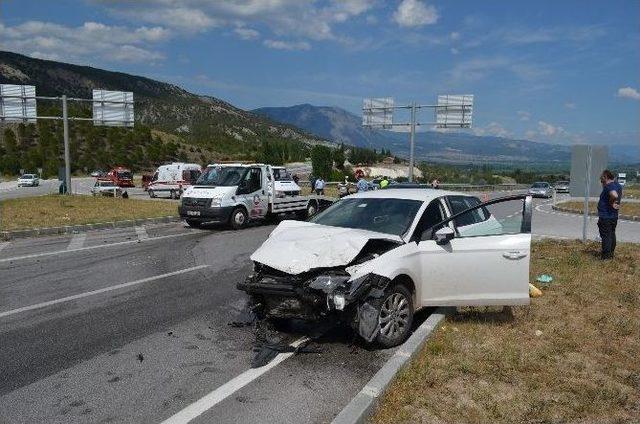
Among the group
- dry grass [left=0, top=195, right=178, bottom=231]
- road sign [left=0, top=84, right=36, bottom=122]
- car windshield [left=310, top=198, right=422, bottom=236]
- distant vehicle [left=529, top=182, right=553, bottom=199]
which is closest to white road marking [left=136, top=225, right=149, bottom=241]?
dry grass [left=0, top=195, right=178, bottom=231]

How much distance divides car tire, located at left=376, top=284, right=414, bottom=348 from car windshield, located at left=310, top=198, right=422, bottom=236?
75 centimetres

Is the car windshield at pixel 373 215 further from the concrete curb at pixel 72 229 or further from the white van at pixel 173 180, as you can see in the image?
the white van at pixel 173 180

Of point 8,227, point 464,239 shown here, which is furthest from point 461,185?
point 464,239

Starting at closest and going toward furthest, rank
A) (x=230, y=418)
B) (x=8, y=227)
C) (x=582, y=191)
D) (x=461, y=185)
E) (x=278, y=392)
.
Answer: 1. (x=230, y=418)
2. (x=278, y=392)
3. (x=582, y=191)
4. (x=8, y=227)
5. (x=461, y=185)

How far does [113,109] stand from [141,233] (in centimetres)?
1331

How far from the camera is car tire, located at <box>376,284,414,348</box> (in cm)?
536

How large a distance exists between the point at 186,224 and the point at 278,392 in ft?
46.1

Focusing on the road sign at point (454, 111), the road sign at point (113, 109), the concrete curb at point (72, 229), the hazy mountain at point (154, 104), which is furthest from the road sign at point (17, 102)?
the hazy mountain at point (154, 104)

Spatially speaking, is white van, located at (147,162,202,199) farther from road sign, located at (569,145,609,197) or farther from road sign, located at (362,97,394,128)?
road sign, located at (569,145,609,197)

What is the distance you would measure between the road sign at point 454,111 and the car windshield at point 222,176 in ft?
56.3

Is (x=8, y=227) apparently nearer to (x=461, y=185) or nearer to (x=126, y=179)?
(x=126, y=179)

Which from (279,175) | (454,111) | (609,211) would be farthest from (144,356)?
(454,111)

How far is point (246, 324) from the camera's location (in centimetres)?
629

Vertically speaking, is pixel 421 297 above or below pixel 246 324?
above
